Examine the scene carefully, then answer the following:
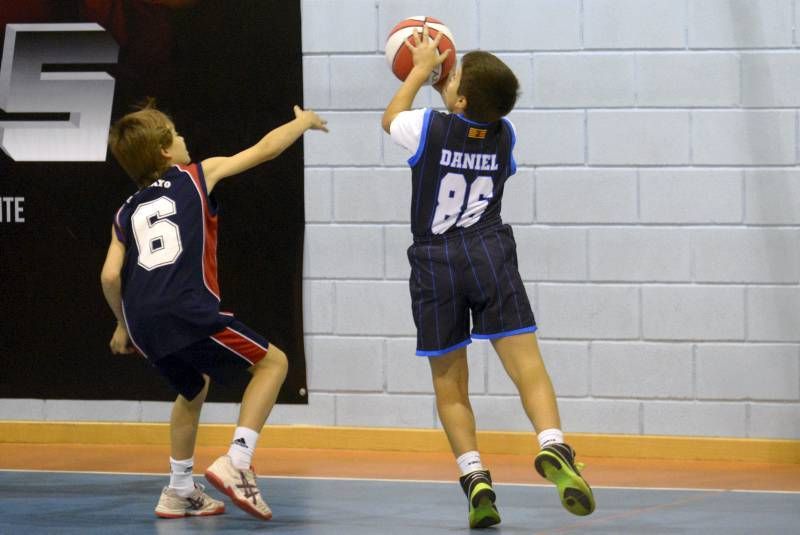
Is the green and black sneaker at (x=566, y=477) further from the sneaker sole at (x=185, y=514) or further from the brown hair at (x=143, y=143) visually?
the brown hair at (x=143, y=143)

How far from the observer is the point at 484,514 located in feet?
13.4

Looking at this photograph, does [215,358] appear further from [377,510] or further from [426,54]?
[426,54]

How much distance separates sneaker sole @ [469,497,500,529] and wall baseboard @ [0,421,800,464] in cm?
179

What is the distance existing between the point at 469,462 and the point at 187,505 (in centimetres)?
108

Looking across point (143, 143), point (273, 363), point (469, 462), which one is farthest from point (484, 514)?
point (143, 143)

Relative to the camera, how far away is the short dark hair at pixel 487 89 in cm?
411

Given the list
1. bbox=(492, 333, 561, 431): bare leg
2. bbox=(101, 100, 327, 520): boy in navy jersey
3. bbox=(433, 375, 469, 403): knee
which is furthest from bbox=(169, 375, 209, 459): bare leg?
bbox=(492, 333, 561, 431): bare leg

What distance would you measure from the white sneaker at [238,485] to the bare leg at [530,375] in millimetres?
940

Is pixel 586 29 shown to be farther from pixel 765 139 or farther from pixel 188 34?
pixel 188 34

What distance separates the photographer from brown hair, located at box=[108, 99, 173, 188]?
4.39 meters

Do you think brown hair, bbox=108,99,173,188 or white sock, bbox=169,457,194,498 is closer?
brown hair, bbox=108,99,173,188

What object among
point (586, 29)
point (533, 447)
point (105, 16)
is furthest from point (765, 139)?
point (105, 16)

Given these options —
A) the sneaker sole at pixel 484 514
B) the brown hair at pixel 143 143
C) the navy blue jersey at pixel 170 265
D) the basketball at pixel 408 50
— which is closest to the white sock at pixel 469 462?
the sneaker sole at pixel 484 514

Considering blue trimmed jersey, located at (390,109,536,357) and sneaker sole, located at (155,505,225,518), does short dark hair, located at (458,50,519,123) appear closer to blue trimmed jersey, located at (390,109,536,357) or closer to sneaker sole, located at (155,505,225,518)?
blue trimmed jersey, located at (390,109,536,357)
